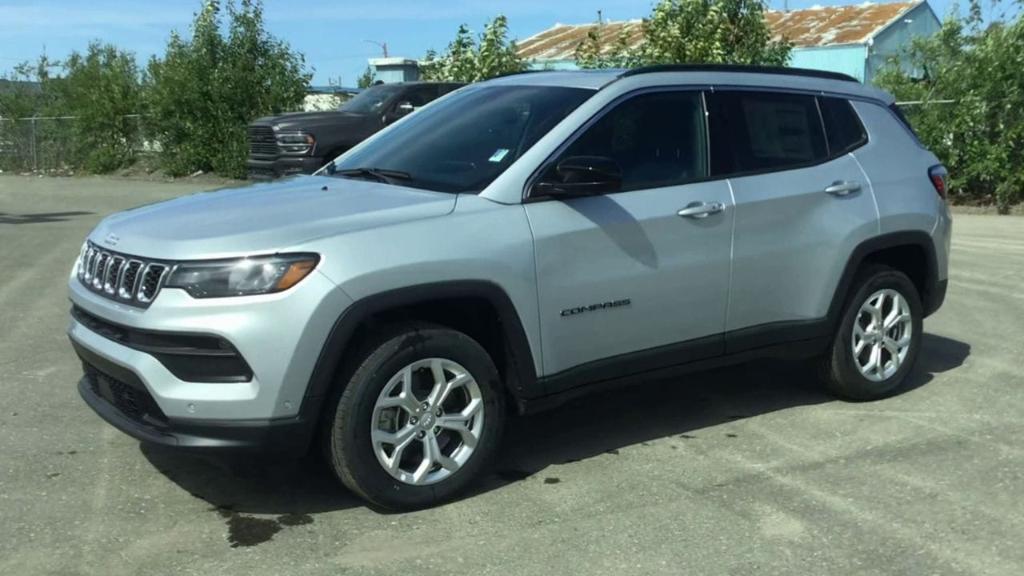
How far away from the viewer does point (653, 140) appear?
17.4ft

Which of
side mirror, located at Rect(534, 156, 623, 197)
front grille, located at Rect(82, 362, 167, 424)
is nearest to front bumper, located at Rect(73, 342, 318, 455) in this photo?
front grille, located at Rect(82, 362, 167, 424)

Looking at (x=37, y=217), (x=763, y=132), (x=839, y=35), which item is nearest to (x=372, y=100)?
(x=37, y=217)

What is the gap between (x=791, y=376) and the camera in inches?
272

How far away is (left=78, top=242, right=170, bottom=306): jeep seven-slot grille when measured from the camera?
4.24m

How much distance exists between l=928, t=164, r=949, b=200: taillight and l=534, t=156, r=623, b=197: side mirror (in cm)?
250

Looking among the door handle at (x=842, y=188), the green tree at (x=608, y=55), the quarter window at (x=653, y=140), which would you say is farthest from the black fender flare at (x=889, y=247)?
the green tree at (x=608, y=55)

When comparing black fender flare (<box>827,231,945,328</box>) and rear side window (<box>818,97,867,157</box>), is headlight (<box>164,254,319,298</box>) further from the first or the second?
rear side window (<box>818,97,867,157</box>)

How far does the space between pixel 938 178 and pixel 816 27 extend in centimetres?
3000

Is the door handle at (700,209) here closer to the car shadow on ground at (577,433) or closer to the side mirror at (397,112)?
the car shadow on ground at (577,433)

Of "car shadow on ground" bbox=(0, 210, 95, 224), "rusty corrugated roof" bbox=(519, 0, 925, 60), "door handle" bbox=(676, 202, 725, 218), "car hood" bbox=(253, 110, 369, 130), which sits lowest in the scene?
"car shadow on ground" bbox=(0, 210, 95, 224)

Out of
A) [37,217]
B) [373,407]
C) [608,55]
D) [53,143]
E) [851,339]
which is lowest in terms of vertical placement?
[37,217]

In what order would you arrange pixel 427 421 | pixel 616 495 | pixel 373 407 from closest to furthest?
pixel 373 407
pixel 427 421
pixel 616 495

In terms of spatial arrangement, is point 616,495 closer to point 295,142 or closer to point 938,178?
point 938,178

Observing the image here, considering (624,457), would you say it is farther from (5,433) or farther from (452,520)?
(5,433)
